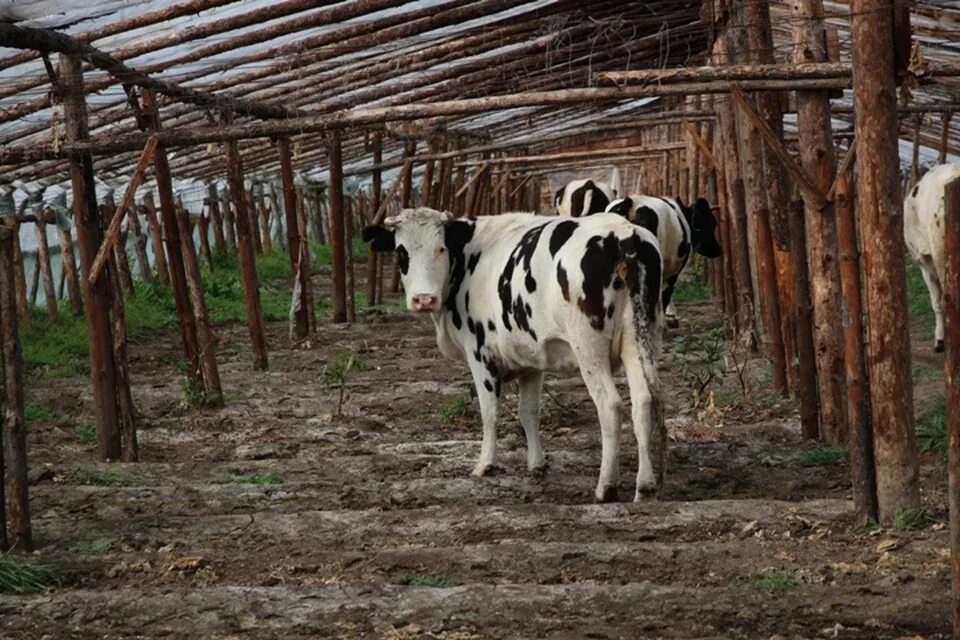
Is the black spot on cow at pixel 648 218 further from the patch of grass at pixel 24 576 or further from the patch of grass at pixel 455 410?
the patch of grass at pixel 24 576

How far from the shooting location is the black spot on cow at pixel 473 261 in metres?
11.2

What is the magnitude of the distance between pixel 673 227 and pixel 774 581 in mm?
9569

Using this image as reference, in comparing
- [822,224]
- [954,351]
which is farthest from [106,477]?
[954,351]

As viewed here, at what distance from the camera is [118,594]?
673cm

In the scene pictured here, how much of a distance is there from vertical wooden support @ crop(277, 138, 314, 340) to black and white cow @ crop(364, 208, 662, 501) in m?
5.32

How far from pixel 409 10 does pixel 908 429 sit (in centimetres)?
740

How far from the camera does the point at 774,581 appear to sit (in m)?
6.57

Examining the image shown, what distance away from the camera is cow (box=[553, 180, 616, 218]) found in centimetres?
1805

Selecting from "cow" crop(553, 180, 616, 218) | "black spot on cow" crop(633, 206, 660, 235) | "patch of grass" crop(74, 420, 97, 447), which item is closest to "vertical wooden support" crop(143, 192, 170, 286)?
A: "cow" crop(553, 180, 616, 218)

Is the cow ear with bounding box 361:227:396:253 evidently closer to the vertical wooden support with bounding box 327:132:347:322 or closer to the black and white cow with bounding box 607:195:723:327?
the black and white cow with bounding box 607:195:723:327

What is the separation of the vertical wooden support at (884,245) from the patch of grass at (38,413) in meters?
8.02

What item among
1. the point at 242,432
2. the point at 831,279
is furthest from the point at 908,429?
the point at 242,432

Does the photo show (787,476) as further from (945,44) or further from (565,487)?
(945,44)

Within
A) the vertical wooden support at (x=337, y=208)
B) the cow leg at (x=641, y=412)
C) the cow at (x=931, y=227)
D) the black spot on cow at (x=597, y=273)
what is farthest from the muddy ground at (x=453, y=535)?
the vertical wooden support at (x=337, y=208)
